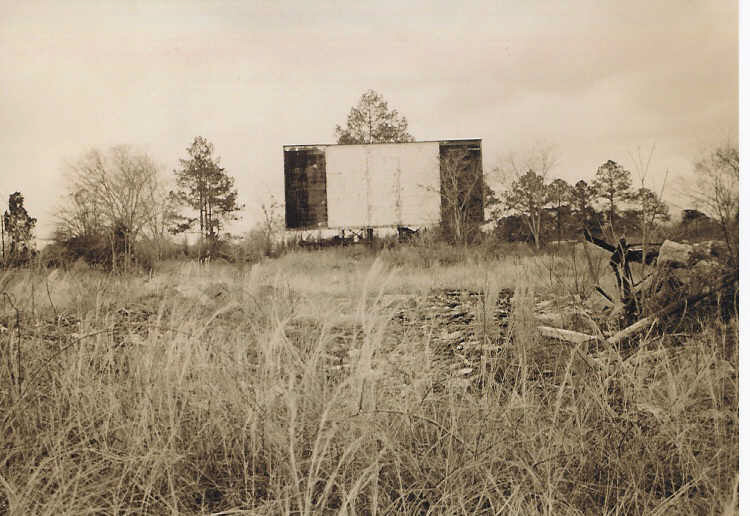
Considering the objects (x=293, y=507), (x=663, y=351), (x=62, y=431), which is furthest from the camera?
(x=663, y=351)

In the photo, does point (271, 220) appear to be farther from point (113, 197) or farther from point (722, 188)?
point (722, 188)

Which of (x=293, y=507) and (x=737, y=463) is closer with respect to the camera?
(x=293, y=507)

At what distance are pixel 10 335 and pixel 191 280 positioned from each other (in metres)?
0.69

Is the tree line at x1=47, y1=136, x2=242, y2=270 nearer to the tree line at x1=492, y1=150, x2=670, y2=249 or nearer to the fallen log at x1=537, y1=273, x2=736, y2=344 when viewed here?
the tree line at x1=492, y1=150, x2=670, y2=249

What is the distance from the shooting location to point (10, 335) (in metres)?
1.90

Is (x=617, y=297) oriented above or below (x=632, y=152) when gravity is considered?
below

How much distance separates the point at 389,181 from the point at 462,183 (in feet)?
0.91

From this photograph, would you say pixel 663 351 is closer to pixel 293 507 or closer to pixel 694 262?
pixel 694 262

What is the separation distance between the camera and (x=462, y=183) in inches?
76.2

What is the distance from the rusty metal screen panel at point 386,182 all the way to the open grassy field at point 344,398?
0.15 m

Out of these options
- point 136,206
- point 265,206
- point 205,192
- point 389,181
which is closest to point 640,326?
point 389,181

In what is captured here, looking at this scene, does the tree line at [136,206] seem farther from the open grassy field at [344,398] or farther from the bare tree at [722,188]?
the bare tree at [722,188]

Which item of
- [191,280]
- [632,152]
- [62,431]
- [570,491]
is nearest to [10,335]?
[62,431]

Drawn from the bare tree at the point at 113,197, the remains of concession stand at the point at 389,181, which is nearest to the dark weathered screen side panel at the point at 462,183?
the remains of concession stand at the point at 389,181
